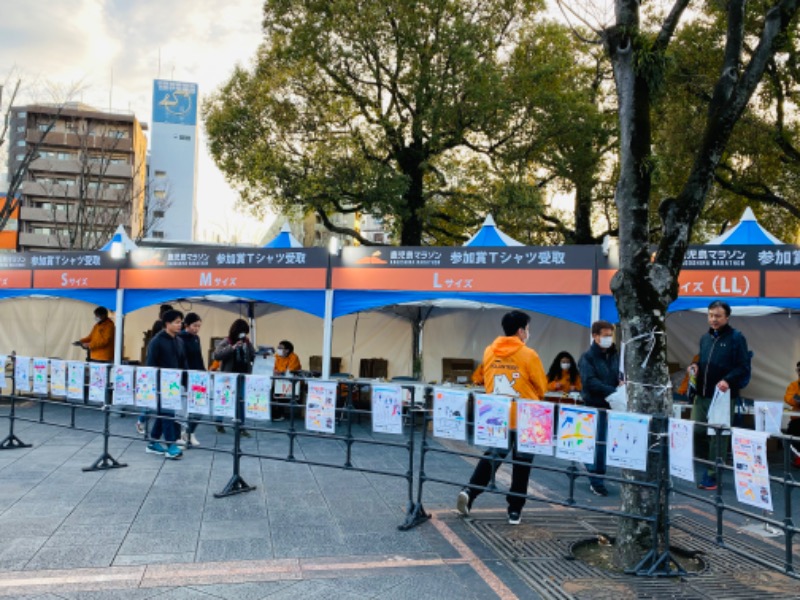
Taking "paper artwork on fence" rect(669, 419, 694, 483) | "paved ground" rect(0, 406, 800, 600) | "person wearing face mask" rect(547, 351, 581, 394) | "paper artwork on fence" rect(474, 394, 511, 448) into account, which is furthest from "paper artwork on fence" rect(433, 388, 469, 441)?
"person wearing face mask" rect(547, 351, 581, 394)

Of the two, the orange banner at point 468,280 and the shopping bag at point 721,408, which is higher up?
the orange banner at point 468,280

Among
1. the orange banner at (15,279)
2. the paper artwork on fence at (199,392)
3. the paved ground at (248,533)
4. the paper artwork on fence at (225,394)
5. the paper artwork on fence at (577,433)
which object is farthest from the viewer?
the orange banner at (15,279)

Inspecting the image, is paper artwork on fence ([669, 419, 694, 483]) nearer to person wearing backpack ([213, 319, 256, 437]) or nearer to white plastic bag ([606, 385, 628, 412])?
white plastic bag ([606, 385, 628, 412])

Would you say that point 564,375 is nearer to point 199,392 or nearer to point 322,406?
point 322,406

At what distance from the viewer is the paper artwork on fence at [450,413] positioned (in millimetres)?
5082

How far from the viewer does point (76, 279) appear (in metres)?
12.1

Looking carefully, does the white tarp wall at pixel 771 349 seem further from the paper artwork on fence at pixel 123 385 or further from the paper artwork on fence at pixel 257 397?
the paper artwork on fence at pixel 123 385

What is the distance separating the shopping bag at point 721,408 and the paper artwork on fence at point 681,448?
9.23ft

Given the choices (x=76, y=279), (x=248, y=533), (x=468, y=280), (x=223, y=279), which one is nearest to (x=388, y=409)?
(x=248, y=533)

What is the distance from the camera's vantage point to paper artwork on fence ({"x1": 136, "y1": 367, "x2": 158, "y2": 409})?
6.57m

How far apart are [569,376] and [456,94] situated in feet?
28.1

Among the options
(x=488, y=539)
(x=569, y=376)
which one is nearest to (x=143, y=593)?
(x=488, y=539)

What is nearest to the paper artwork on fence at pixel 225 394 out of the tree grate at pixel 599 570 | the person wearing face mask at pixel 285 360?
the tree grate at pixel 599 570

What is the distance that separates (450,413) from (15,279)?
11258 millimetres
